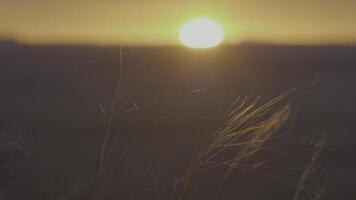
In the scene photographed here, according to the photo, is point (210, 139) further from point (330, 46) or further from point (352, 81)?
point (330, 46)

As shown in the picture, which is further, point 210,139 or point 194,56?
point 194,56

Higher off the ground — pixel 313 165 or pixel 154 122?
pixel 313 165

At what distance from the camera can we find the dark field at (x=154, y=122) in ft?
17.3

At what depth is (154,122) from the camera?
8336mm

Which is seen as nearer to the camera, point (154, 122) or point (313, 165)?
point (313, 165)

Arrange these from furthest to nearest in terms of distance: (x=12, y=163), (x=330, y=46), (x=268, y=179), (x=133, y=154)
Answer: (x=330, y=46), (x=133, y=154), (x=268, y=179), (x=12, y=163)

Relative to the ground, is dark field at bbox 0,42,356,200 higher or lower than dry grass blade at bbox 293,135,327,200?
lower

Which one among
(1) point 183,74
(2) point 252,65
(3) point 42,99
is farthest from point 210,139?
(2) point 252,65

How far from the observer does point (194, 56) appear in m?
19.7

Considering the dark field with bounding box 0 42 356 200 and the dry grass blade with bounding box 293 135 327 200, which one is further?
the dark field with bounding box 0 42 356 200

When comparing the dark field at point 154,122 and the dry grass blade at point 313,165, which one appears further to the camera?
the dark field at point 154,122

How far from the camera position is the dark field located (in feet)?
17.3

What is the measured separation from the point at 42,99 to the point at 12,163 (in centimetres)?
516

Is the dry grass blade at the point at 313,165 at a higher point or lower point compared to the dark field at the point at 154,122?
higher
